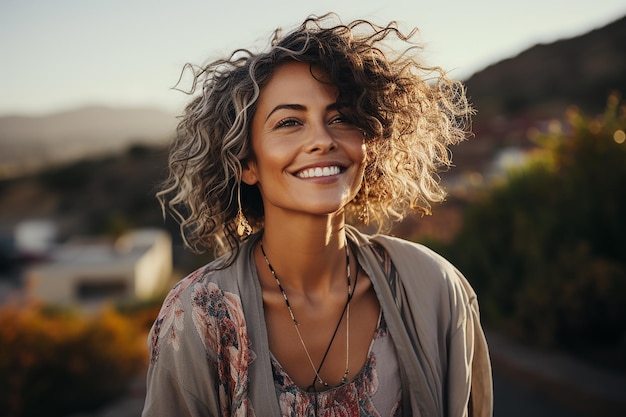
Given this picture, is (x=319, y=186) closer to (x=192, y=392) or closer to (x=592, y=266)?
(x=192, y=392)

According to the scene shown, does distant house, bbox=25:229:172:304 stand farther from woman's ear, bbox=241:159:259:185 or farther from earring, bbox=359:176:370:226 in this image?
woman's ear, bbox=241:159:259:185

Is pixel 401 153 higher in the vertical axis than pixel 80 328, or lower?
higher

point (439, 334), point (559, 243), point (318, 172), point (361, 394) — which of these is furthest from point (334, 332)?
point (559, 243)

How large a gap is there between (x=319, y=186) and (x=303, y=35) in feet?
1.81

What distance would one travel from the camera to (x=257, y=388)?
76.0 inches

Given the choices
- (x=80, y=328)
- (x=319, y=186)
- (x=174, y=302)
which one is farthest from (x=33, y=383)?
(x=319, y=186)

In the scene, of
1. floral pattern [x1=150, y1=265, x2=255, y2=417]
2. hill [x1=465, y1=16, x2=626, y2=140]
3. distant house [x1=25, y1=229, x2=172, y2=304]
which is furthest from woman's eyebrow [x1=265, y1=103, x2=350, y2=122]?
hill [x1=465, y1=16, x2=626, y2=140]

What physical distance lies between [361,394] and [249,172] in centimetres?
91

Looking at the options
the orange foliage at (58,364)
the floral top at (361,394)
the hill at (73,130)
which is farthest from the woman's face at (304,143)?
the hill at (73,130)

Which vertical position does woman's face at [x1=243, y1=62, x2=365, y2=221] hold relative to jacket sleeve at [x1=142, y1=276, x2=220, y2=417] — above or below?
above

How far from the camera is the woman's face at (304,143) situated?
2.07 meters

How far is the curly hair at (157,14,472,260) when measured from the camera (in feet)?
6.97

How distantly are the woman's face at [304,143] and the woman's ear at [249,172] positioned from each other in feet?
0.33

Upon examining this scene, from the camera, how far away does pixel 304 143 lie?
2.07 metres
